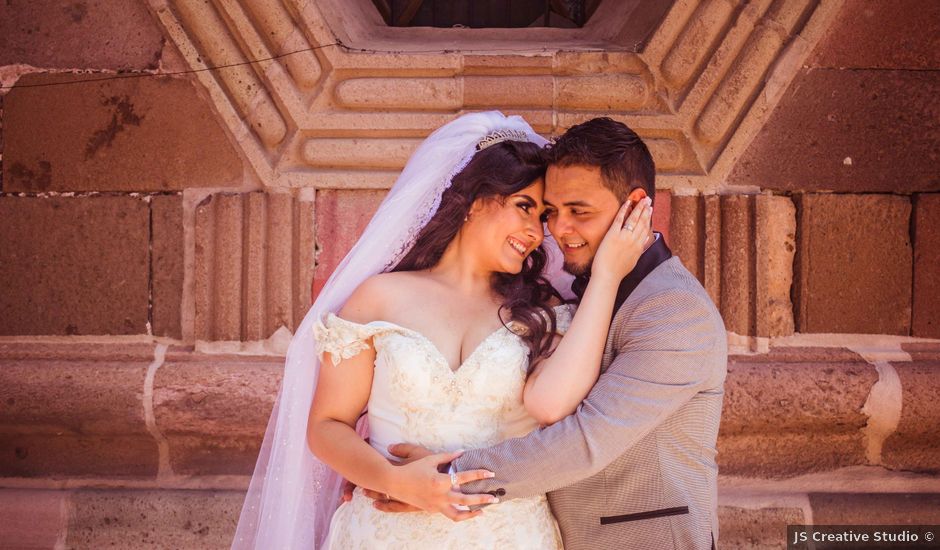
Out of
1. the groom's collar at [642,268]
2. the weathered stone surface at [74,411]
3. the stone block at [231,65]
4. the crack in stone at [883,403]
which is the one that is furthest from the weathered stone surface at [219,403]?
the crack in stone at [883,403]

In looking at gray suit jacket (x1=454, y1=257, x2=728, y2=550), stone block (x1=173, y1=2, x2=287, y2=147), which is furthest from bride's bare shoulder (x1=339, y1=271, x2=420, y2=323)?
stone block (x1=173, y1=2, x2=287, y2=147)

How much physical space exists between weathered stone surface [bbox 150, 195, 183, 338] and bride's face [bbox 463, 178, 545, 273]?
5.48ft

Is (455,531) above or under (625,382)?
under

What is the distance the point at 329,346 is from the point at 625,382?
2.63ft

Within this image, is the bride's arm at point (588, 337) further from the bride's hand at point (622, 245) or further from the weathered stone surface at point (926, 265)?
the weathered stone surface at point (926, 265)

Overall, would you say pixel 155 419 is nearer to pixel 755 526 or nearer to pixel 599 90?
pixel 599 90

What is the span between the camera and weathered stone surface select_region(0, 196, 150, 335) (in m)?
3.62

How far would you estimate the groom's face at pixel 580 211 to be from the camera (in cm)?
226

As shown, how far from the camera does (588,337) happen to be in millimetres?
2129

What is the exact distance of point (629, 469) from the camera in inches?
83.0

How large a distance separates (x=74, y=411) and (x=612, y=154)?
8.21ft

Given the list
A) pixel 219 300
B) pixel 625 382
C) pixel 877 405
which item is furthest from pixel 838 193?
pixel 219 300

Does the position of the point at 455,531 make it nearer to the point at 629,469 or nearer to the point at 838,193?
the point at 629,469

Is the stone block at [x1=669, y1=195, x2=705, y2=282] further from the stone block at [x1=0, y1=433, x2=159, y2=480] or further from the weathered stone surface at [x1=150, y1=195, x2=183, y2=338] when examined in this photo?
the stone block at [x1=0, y1=433, x2=159, y2=480]
